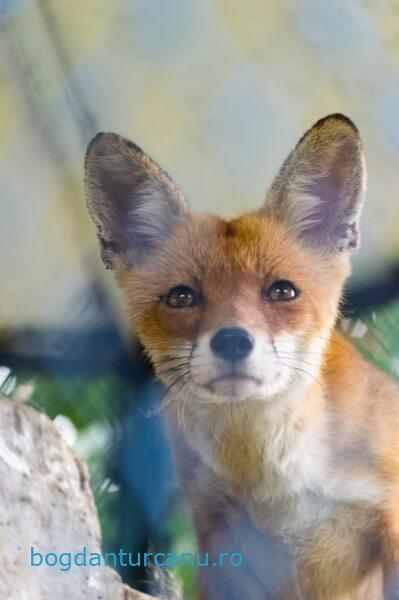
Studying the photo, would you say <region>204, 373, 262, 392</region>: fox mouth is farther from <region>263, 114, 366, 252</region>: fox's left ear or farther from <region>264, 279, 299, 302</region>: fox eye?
<region>263, 114, 366, 252</region>: fox's left ear

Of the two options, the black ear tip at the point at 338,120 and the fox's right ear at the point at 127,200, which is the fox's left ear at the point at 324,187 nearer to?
the black ear tip at the point at 338,120

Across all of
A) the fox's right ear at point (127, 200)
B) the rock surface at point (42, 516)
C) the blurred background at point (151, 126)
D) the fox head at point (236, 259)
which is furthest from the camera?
the blurred background at point (151, 126)

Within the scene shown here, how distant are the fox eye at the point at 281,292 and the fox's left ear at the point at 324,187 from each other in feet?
0.50

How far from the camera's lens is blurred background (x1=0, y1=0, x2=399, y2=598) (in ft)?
6.38

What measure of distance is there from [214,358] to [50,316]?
2.11 feet

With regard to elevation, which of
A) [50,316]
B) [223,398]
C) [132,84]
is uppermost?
[132,84]

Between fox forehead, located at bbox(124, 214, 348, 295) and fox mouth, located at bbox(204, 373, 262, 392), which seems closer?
fox mouth, located at bbox(204, 373, 262, 392)

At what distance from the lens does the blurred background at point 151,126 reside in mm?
1945

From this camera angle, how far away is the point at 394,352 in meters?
2.14

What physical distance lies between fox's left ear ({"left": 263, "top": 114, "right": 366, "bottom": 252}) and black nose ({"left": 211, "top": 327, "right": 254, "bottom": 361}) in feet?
1.22

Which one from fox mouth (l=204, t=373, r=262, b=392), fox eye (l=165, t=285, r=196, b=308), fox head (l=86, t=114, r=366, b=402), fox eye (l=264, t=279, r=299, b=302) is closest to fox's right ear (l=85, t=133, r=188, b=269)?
fox head (l=86, t=114, r=366, b=402)

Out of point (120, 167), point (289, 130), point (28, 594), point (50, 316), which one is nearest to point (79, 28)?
point (120, 167)

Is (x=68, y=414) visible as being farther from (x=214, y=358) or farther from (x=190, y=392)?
(x=214, y=358)

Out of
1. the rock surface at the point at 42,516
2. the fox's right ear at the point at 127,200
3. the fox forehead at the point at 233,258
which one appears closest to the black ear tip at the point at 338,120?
the fox forehead at the point at 233,258
